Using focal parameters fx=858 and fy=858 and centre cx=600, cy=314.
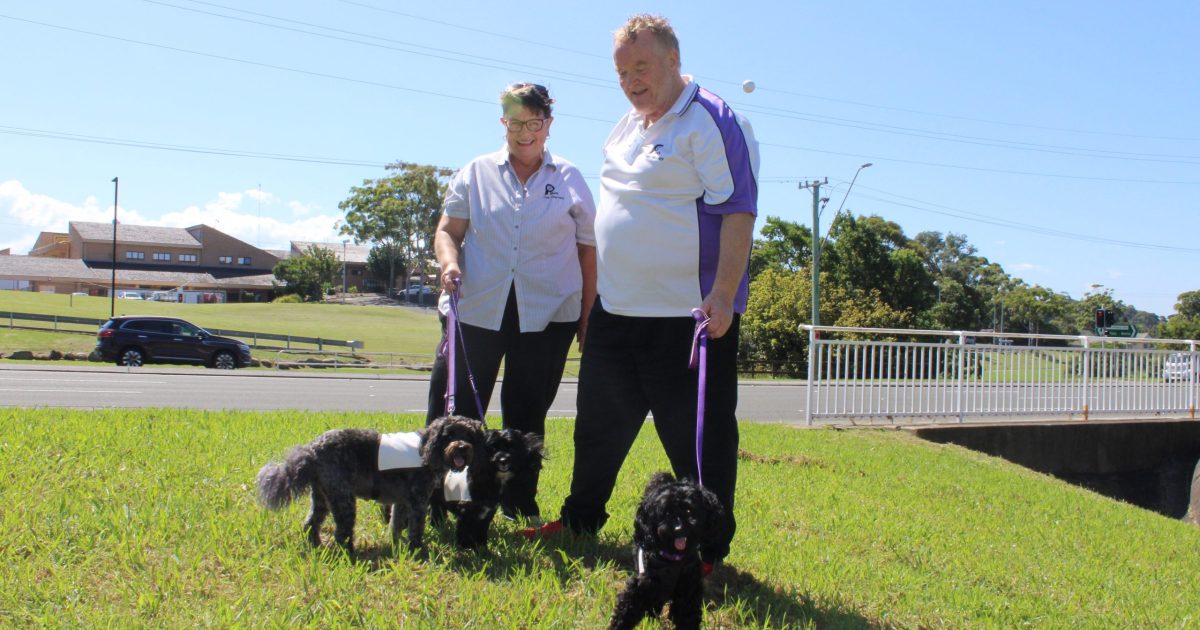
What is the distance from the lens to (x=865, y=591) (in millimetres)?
3787

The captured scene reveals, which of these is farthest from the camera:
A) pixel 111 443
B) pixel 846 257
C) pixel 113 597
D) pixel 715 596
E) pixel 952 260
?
pixel 952 260

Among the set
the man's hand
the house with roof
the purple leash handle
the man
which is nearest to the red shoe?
the man

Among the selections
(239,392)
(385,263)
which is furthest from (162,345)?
(385,263)

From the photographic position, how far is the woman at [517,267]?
13.7ft

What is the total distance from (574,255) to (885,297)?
158ft

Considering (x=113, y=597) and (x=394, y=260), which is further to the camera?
(x=394, y=260)

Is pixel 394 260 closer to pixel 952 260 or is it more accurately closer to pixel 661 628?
pixel 952 260

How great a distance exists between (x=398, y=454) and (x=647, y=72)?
1880 mm

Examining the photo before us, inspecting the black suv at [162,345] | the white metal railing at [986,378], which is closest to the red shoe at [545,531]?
the white metal railing at [986,378]

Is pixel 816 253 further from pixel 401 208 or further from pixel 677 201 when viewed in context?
pixel 401 208

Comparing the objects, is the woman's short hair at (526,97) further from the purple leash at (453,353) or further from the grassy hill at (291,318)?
the grassy hill at (291,318)

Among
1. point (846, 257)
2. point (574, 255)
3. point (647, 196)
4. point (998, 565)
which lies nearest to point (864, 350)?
point (998, 565)

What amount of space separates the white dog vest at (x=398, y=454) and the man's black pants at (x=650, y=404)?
715mm

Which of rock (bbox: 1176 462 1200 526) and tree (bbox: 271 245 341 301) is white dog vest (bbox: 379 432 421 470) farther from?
tree (bbox: 271 245 341 301)
